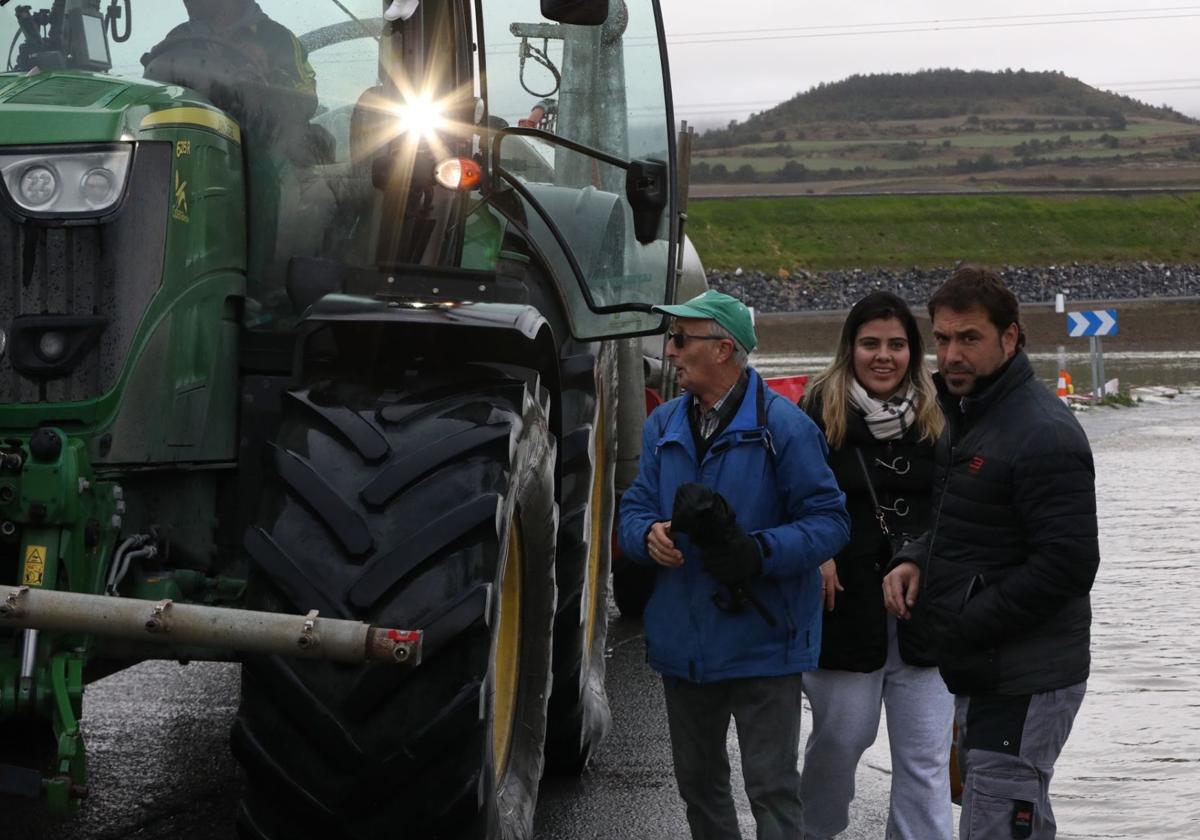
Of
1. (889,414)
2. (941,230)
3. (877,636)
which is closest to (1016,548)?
(877,636)

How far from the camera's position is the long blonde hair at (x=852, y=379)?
17.1 ft

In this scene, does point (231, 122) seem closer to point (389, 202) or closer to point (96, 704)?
point (389, 202)

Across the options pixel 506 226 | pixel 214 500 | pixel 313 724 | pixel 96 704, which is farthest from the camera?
pixel 96 704

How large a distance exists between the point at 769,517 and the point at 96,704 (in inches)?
140

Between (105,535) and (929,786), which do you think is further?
(929,786)

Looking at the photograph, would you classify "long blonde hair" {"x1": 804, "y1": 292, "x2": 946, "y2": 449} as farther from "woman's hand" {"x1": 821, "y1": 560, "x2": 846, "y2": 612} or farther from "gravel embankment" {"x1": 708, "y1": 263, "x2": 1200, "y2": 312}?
"gravel embankment" {"x1": 708, "y1": 263, "x2": 1200, "y2": 312}

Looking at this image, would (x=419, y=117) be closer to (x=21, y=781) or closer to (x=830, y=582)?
(x=830, y=582)

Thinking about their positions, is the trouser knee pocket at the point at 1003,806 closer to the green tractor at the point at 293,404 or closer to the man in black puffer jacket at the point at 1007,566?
the man in black puffer jacket at the point at 1007,566

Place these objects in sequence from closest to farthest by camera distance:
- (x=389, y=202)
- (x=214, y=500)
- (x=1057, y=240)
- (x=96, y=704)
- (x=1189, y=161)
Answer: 1. (x=214, y=500)
2. (x=389, y=202)
3. (x=96, y=704)
4. (x=1057, y=240)
5. (x=1189, y=161)

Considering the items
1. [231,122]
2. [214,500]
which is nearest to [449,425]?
[214,500]

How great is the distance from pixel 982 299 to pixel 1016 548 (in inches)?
24.4

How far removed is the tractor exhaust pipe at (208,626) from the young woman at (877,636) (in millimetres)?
1771

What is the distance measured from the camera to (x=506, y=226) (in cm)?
583

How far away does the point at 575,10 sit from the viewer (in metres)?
4.69
